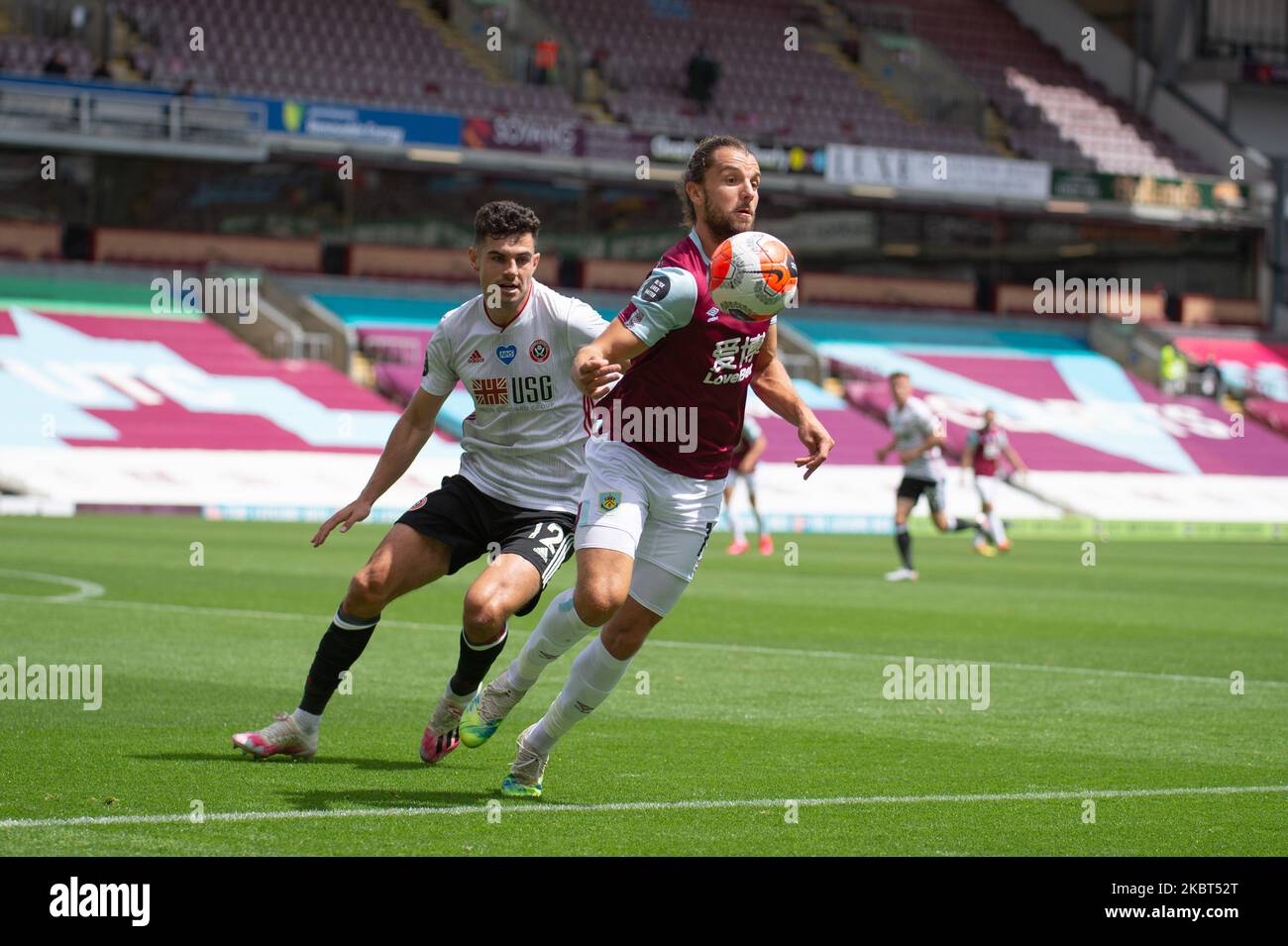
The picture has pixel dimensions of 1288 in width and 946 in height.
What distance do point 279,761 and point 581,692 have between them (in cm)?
165

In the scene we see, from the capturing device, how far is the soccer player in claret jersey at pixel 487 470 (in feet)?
26.4

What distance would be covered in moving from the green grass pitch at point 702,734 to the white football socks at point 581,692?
255 mm

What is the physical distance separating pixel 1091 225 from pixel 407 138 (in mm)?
22733

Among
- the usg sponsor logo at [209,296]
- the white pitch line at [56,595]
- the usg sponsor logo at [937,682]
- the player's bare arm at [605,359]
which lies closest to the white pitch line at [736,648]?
the white pitch line at [56,595]

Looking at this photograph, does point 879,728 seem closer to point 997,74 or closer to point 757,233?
point 757,233

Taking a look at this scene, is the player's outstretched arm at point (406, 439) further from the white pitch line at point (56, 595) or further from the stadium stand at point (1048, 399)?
the stadium stand at point (1048, 399)

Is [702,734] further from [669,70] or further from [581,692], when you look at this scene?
[669,70]

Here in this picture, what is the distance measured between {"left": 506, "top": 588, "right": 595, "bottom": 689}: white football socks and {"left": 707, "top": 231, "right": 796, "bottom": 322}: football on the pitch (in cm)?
138

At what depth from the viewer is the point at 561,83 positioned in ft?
160

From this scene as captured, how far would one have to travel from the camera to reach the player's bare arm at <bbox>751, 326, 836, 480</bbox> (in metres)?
7.52

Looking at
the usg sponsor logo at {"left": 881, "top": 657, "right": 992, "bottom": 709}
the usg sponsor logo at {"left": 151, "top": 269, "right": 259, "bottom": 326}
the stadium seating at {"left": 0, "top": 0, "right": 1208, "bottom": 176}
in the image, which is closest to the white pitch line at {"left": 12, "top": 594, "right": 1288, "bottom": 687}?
the usg sponsor logo at {"left": 881, "top": 657, "right": 992, "bottom": 709}

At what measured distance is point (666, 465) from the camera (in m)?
7.39

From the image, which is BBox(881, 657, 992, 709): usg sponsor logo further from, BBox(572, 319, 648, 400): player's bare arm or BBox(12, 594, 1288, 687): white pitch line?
BBox(572, 319, 648, 400): player's bare arm

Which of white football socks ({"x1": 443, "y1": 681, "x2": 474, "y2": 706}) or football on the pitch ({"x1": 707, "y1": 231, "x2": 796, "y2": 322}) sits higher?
football on the pitch ({"x1": 707, "y1": 231, "x2": 796, "y2": 322})
